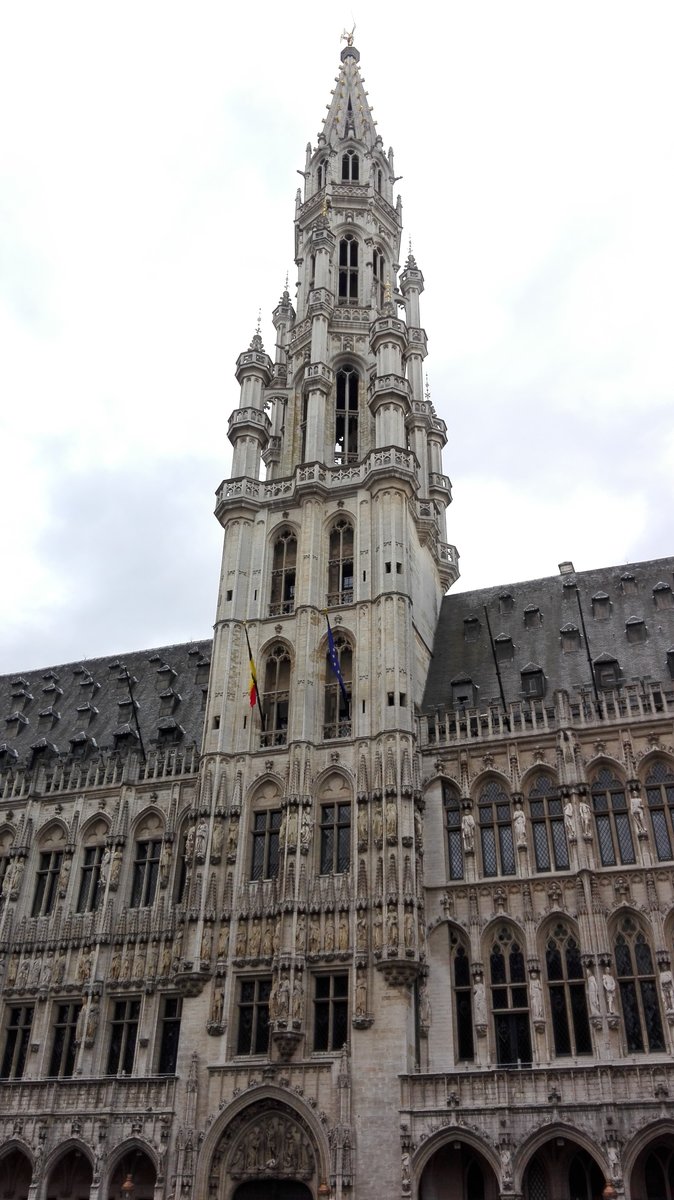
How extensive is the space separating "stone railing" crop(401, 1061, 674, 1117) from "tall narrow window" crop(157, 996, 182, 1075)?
414 inches

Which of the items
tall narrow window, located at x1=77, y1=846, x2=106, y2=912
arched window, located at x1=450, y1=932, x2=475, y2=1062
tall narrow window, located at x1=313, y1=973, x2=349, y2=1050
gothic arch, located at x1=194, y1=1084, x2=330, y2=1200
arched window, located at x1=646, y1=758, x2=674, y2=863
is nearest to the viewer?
gothic arch, located at x1=194, y1=1084, x2=330, y2=1200

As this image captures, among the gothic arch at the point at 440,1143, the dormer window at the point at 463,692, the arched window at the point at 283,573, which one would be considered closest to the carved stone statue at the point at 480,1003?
the gothic arch at the point at 440,1143

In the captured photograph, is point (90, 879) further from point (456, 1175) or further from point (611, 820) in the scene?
point (611, 820)

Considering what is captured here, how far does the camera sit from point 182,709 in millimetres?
50875

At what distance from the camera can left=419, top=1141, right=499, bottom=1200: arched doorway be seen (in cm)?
3256

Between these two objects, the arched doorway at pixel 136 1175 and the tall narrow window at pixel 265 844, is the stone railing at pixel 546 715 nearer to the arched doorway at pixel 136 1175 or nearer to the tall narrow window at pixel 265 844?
the tall narrow window at pixel 265 844

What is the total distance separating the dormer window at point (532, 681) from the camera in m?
42.7

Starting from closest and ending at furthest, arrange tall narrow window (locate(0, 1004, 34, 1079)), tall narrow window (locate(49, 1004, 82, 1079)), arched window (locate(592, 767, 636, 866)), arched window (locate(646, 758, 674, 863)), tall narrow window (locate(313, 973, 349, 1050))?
tall narrow window (locate(313, 973, 349, 1050)) < arched window (locate(646, 758, 674, 863)) < arched window (locate(592, 767, 636, 866)) < tall narrow window (locate(49, 1004, 82, 1079)) < tall narrow window (locate(0, 1004, 34, 1079))

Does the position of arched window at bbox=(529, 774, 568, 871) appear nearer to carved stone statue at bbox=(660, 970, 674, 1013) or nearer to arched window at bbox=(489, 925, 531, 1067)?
arched window at bbox=(489, 925, 531, 1067)

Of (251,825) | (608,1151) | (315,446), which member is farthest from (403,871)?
(315,446)

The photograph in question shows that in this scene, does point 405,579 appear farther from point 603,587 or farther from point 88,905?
point 88,905

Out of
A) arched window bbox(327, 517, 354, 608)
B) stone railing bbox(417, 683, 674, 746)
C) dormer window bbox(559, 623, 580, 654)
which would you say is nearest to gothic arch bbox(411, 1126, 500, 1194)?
stone railing bbox(417, 683, 674, 746)

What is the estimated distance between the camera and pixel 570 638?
149ft

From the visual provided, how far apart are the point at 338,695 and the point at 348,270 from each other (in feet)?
91.8
